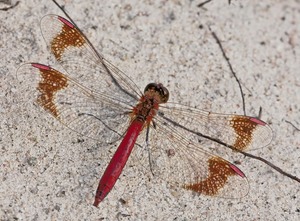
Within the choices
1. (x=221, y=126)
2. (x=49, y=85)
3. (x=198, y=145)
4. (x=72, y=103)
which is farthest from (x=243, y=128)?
(x=49, y=85)

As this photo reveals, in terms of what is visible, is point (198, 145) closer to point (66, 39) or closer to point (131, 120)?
point (131, 120)

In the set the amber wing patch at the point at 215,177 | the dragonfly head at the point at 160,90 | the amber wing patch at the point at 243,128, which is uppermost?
the dragonfly head at the point at 160,90

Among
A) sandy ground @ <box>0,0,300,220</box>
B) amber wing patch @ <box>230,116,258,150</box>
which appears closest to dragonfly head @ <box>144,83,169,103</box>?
sandy ground @ <box>0,0,300,220</box>

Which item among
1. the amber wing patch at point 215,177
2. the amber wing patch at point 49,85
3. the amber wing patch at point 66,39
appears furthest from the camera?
the amber wing patch at point 66,39

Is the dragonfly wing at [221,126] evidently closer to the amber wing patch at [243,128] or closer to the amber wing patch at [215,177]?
the amber wing patch at [243,128]

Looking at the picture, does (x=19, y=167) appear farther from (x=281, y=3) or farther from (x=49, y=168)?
(x=281, y=3)

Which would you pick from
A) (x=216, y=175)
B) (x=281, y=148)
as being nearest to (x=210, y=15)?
(x=281, y=148)

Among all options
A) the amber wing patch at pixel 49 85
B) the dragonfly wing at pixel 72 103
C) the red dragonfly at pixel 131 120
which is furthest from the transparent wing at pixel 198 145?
the amber wing patch at pixel 49 85
